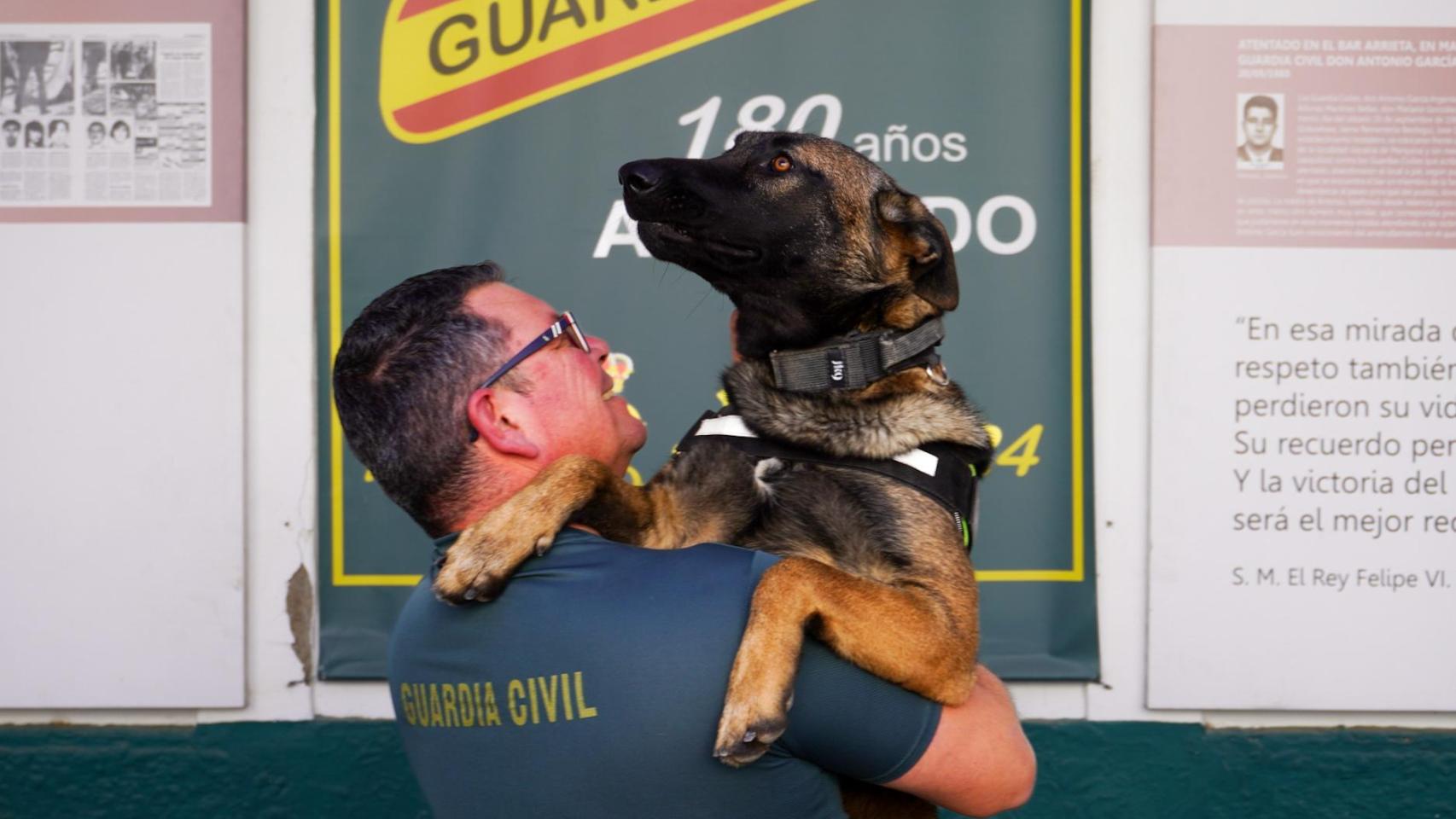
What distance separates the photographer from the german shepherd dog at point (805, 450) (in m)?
1.80

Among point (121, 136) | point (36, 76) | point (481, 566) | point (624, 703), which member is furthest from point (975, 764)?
point (36, 76)

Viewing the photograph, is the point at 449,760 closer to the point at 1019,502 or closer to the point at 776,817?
the point at 776,817

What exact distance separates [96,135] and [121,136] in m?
0.08

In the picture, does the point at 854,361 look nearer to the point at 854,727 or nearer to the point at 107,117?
the point at 854,727

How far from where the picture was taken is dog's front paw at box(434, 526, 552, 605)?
176 centimetres

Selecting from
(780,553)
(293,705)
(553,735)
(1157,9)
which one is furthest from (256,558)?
(1157,9)

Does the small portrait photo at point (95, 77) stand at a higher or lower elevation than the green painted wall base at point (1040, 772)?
higher

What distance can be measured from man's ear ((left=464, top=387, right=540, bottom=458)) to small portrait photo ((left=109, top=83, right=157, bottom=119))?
247 cm

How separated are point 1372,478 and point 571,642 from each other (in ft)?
9.51

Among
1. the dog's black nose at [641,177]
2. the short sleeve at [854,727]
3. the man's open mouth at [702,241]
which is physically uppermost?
the dog's black nose at [641,177]

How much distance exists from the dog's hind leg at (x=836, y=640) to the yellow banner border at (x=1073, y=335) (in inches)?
71.1

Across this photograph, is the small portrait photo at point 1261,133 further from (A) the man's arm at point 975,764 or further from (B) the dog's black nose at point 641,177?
(A) the man's arm at point 975,764

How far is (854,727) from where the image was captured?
167 cm

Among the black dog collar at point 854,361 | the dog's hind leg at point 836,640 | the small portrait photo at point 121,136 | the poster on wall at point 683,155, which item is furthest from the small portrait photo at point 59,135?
the dog's hind leg at point 836,640
